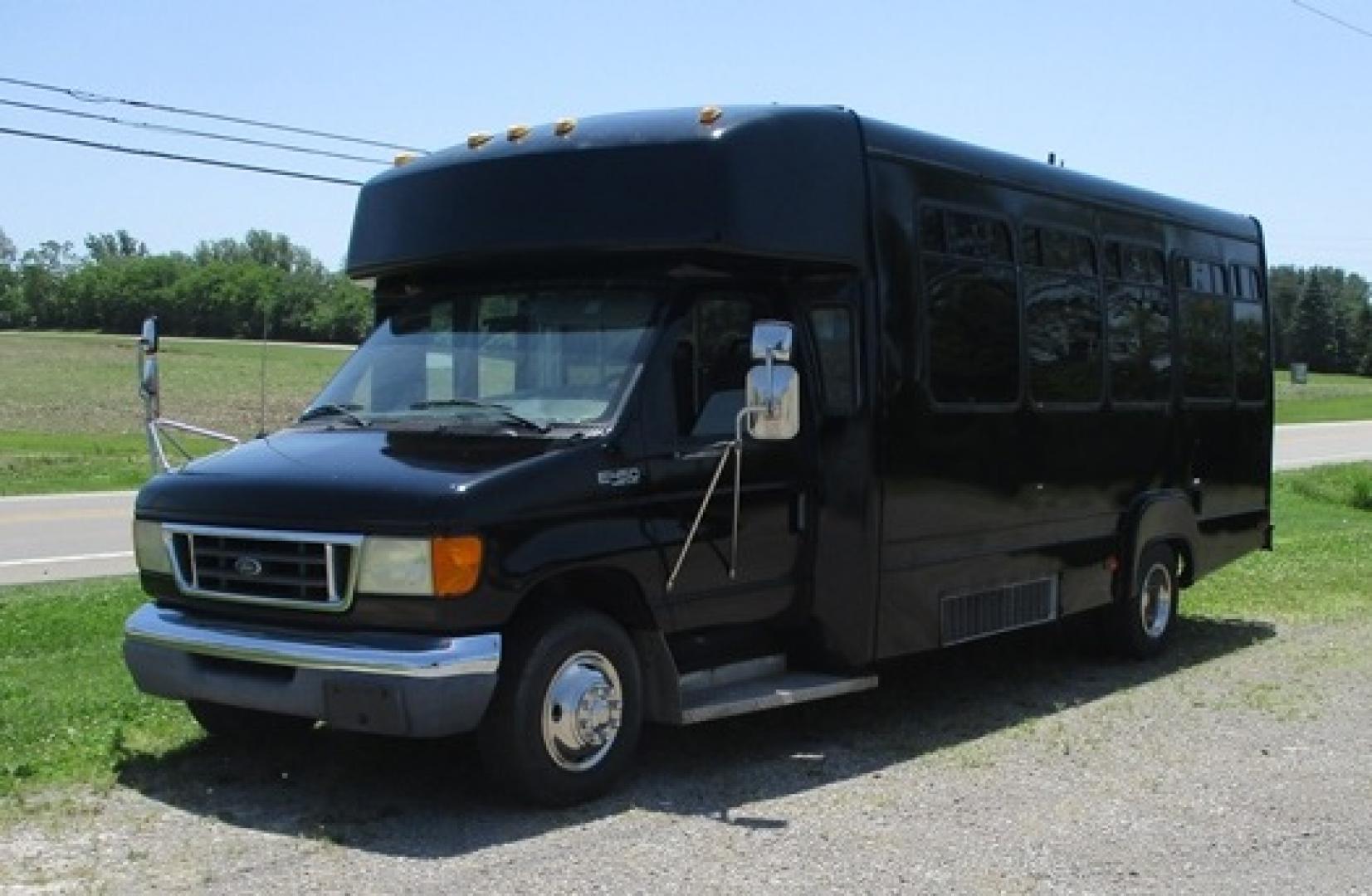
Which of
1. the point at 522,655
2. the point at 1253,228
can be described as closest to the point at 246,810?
the point at 522,655

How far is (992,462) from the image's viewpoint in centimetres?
846

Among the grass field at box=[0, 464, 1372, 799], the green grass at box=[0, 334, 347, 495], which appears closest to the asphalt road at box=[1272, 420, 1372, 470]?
the grass field at box=[0, 464, 1372, 799]

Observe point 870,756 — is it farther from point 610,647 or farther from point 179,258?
point 179,258

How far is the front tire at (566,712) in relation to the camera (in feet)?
19.7

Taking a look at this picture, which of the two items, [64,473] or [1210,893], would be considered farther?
[64,473]

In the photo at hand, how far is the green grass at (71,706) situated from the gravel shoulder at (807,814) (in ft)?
0.82

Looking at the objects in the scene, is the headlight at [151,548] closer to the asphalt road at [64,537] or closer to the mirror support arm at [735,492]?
the mirror support arm at [735,492]

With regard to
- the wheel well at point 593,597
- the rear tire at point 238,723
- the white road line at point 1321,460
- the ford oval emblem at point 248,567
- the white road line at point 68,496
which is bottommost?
the white road line at point 68,496

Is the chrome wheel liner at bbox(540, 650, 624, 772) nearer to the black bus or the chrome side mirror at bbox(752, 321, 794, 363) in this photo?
the black bus

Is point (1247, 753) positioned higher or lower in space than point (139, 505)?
lower

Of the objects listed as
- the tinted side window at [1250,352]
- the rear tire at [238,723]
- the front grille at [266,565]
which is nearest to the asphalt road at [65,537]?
the rear tire at [238,723]

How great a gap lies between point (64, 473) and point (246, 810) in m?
21.7

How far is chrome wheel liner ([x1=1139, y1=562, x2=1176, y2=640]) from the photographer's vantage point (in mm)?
10289

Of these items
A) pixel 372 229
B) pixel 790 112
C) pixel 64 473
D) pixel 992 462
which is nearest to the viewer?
pixel 790 112
